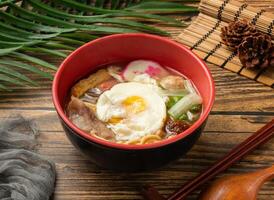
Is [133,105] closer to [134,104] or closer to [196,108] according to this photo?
[134,104]

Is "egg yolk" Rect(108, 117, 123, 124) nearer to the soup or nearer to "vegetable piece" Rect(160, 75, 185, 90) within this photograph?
the soup

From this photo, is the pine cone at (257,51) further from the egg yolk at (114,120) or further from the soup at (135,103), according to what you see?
the egg yolk at (114,120)

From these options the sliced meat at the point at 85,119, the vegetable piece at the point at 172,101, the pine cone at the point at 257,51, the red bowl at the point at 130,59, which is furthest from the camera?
the pine cone at the point at 257,51

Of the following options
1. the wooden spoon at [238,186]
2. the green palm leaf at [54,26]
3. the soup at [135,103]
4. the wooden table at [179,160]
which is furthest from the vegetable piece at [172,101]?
the green palm leaf at [54,26]

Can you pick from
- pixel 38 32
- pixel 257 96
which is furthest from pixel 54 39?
pixel 257 96

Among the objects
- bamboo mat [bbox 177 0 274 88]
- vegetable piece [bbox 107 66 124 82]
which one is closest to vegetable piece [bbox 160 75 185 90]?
vegetable piece [bbox 107 66 124 82]

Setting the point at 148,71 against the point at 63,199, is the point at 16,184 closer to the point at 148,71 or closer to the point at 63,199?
the point at 63,199
